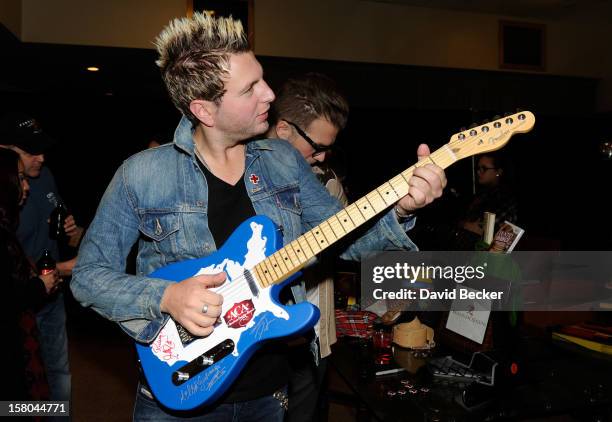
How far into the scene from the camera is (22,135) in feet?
9.49

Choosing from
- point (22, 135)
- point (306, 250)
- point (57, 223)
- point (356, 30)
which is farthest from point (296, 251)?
point (356, 30)

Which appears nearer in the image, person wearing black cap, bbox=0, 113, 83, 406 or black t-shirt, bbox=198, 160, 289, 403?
black t-shirt, bbox=198, 160, 289, 403

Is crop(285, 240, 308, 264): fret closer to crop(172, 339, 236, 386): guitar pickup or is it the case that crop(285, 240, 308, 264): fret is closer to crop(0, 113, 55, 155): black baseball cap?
crop(172, 339, 236, 386): guitar pickup

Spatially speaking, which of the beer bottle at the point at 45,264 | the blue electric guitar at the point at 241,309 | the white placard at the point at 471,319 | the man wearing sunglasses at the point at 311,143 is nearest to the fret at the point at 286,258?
the blue electric guitar at the point at 241,309

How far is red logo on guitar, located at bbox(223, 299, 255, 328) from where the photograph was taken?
1.33m

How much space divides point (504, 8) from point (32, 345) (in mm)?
6119

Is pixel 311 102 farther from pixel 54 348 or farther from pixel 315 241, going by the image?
pixel 54 348

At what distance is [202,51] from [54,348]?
7.64ft

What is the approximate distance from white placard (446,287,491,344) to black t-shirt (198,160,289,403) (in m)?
0.95

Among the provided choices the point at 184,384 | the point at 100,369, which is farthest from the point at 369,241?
the point at 100,369

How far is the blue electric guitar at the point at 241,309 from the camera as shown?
4.18ft

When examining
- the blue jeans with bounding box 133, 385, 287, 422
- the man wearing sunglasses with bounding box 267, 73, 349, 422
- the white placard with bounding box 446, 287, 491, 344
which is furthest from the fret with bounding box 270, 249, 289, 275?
the white placard with bounding box 446, 287, 491, 344

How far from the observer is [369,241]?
1.47 m

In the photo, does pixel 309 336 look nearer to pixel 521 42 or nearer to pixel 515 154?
pixel 521 42
